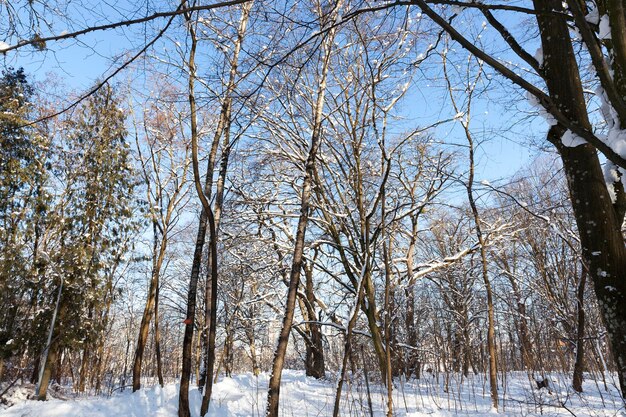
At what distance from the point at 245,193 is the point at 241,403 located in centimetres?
459

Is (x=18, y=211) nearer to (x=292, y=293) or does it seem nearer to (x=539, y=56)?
(x=292, y=293)

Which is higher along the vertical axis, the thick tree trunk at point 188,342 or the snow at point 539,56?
the snow at point 539,56

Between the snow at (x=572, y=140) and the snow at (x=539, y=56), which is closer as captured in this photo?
the snow at (x=572, y=140)

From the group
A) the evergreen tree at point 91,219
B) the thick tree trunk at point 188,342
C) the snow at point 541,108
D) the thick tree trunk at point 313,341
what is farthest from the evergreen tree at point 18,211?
the snow at point 541,108

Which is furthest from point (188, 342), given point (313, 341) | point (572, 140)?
point (313, 341)

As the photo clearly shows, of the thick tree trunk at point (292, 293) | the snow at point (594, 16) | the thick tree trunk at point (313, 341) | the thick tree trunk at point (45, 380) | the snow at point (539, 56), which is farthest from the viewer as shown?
the thick tree trunk at point (313, 341)

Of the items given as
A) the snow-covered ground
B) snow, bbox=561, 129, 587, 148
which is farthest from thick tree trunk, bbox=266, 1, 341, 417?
snow, bbox=561, 129, 587, 148

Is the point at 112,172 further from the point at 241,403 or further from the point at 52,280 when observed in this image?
the point at 241,403

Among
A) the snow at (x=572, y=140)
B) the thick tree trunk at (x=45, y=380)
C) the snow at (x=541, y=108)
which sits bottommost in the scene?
the thick tree trunk at (x=45, y=380)

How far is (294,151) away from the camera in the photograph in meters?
8.08

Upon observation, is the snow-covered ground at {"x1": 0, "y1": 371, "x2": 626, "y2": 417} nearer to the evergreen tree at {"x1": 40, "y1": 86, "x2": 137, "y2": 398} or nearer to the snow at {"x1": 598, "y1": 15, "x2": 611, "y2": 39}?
the evergreen tree at {"x1": 40, "y1": 86, "x2": 137, "y2": 398}

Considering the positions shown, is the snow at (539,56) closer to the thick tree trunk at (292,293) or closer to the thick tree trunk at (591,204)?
the thick tree trunk at (591,204)

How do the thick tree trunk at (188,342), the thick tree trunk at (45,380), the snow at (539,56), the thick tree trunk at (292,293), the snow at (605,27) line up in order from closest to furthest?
1. the snow at (605,27)
2. the snow at (539,56)
3. the thick tree trunk at (292,293)
4. the thick tree trunk at (188,342)
5. the thick tree trunk at (45,380)

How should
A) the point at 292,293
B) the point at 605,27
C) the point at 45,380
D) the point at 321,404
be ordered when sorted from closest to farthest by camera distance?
the point at 605,27 → the point at 292,293 → the point at 321,404 → the point at 45,380
